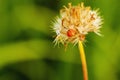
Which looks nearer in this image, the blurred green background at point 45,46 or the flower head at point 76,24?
the flower head at point 76,24

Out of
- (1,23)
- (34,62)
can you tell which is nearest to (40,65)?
(34,62)

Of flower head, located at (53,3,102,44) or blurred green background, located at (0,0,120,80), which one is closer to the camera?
flower head, located at (53,3,102,44)

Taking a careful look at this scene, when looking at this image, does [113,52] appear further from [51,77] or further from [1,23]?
[1,23]

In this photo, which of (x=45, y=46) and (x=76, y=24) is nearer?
(x=76, y=24)
